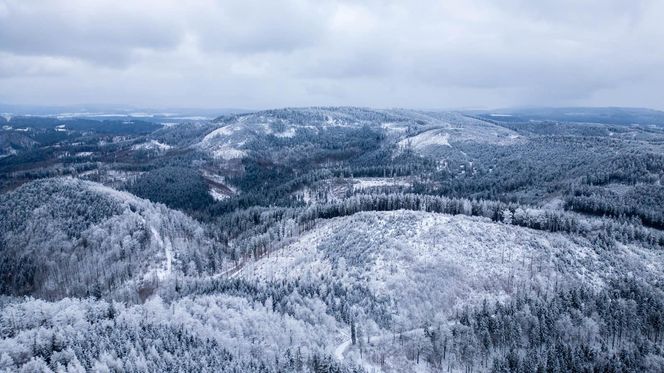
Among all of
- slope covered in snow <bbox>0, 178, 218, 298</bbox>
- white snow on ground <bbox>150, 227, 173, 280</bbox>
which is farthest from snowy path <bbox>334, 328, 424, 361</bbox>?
white snow on ground <bbox>150, 227, 173, 280</bbox>

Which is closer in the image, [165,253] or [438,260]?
[438,260]

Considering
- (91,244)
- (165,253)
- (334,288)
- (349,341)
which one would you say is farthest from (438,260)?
(91,244)

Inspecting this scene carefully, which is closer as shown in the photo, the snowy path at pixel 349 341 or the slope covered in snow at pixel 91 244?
the snowy path at pixel 349 341

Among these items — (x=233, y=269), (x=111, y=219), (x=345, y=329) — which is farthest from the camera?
(x=111, y=219)

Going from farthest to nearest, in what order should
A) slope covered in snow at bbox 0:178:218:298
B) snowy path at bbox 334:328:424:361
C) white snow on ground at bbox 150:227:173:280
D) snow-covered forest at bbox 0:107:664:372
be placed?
white snow on ground at bbox 150:227:173:280, slope covered in snow at bbox 0:178:218:298, snowy path at bbox 334:328:424:361, snow-covered forest at bbox 0:107:664:372

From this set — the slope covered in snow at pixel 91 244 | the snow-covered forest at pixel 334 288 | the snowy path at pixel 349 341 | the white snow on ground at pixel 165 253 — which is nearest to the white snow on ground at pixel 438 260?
the snow-covered forest at pixel 334 288

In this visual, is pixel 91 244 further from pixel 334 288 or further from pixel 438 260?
pixel 438 260

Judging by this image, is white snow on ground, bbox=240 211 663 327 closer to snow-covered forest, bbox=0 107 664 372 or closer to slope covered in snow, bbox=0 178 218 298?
snow-covered forest, bbox=0 107 664 372

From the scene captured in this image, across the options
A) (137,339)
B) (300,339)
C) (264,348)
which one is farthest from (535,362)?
(137,339)

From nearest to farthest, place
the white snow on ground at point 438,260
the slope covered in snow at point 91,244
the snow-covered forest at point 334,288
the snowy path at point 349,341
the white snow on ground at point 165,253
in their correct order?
the snow-covered forest at point 334,288, the snowy path at point 349,341, the white snow on ground at point 438,260, the slope covered in snow at point 91,244, the white snow on ground at point 165,253

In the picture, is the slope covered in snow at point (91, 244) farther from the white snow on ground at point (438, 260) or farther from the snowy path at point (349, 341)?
the snowy path at point (349, 341)

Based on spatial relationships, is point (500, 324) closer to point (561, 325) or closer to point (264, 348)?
point (561, 325)
